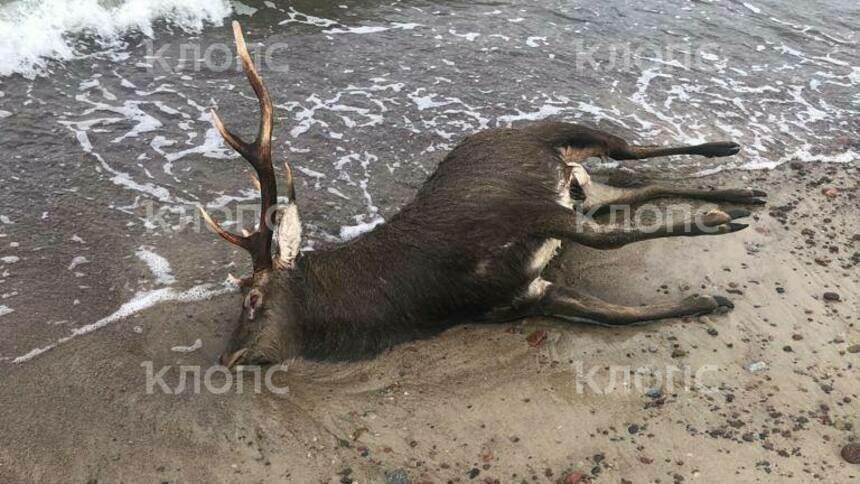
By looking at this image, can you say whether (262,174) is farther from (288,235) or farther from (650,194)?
(650,194)

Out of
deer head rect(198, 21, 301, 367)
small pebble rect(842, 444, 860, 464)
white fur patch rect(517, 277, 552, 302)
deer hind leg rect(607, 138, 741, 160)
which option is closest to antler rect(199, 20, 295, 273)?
deer head rect(198, 21, 301, 367)

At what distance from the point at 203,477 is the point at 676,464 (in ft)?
6.51

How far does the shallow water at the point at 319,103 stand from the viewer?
4.40m

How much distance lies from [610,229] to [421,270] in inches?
44.1

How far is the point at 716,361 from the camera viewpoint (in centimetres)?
357

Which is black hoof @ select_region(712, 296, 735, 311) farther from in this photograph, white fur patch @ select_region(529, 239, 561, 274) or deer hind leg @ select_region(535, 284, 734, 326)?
white fur patch @ select_region(529, 239, 561, 274)

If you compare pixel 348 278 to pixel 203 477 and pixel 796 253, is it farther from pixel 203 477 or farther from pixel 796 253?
pixel 796 253

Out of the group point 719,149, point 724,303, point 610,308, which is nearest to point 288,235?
point 610,308

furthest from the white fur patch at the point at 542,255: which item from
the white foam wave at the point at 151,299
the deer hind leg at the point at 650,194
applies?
the white foam wave at the point at 151,299

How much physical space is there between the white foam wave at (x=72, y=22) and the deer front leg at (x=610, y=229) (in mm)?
4985

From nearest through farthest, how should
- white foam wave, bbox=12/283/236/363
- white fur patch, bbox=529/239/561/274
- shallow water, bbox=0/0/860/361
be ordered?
white foam wave, bbox=12/283/236/363 → white fur patch, bbox=529/239/561/274 → shallow water, bbox=0/0/860/361

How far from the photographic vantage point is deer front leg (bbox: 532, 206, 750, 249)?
3.99 meters

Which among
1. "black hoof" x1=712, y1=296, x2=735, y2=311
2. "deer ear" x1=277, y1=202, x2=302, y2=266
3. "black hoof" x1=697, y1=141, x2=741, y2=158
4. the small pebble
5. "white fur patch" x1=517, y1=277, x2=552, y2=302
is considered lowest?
"black hoof" x1=712, y1=296, x2=735, y2=311

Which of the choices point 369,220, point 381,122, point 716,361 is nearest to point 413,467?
point 716,361
